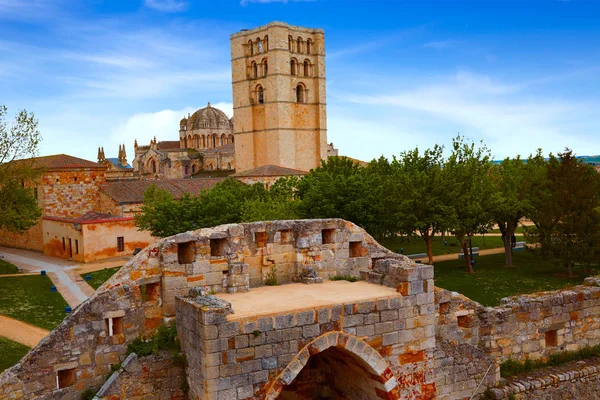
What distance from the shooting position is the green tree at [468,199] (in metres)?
28.8

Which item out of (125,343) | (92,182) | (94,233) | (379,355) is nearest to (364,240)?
(379,355)

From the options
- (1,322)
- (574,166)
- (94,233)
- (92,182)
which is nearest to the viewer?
(1,322)

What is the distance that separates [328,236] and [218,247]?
248 cm

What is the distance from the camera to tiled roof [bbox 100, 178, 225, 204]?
45031 millimetres

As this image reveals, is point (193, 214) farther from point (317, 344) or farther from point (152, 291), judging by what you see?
point (317, 344)

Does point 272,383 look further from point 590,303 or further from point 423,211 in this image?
point 423,211

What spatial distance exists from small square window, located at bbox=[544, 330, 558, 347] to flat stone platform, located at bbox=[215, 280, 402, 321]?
4.91 metres

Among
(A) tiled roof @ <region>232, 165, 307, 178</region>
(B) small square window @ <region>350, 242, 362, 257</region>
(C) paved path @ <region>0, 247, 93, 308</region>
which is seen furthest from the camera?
(A) tiled roof @ <region>232, 165, 307, 178</region>

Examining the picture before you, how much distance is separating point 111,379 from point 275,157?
5447 cm

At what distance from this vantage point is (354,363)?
1196 cm

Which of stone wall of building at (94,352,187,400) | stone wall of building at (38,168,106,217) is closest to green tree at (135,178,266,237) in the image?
stone wall of building at (38,168,106,217)

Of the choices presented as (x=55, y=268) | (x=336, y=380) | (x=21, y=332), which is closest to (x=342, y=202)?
(x=55, y=268)

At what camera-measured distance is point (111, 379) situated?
35.2 feet

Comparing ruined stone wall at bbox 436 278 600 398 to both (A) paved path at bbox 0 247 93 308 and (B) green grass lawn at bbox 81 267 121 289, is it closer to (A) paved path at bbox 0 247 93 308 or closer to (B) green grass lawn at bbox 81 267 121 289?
(A) paved path at bbox 0 247 93 308
